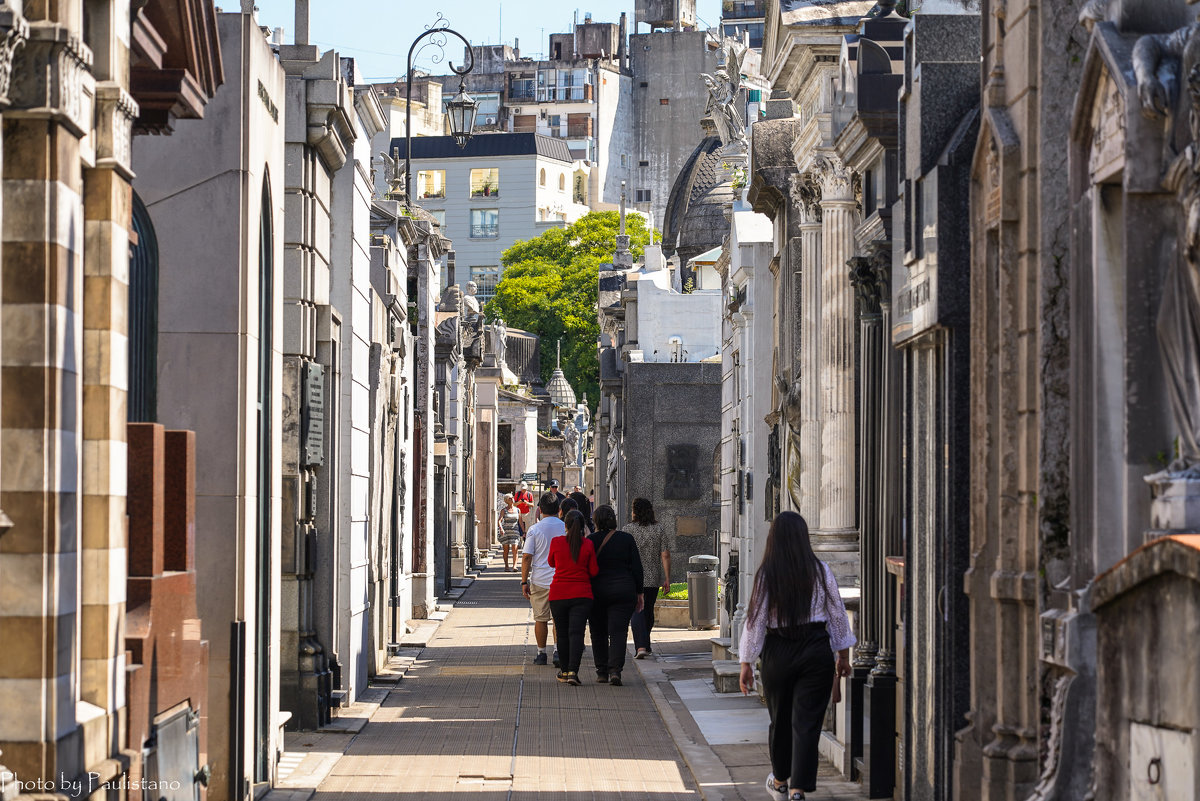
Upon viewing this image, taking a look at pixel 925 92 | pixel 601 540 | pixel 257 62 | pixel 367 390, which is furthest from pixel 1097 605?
pixel 601 540

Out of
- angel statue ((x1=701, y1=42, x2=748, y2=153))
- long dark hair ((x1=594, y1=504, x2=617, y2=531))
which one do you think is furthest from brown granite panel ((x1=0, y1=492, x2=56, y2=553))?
angel statue ((x1=701, y1=42, x2=748, y2=153))

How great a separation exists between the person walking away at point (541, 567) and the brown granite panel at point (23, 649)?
11.8 metres

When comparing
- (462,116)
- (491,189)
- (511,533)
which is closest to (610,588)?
(462,116)

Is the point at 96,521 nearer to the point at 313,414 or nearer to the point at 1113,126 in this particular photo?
the point at 1113,126

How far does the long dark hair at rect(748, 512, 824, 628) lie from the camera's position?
360 inches

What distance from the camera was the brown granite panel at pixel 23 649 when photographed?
19.1 feet

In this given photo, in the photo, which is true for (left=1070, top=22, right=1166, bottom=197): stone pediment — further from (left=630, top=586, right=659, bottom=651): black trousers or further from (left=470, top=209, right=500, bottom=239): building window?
(left=470, top=209, right=500, bottom=239): building window

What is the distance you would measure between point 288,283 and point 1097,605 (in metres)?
7.08

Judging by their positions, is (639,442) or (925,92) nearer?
(925,92)

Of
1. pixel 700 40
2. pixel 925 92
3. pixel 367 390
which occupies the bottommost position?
pixel 367 390

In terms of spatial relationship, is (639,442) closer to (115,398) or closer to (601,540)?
(601,540)

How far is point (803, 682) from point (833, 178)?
4.61 meters

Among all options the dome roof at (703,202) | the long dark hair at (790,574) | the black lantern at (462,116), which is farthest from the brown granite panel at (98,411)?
the dome roof at (703,202)

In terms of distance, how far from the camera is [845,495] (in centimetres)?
1280
